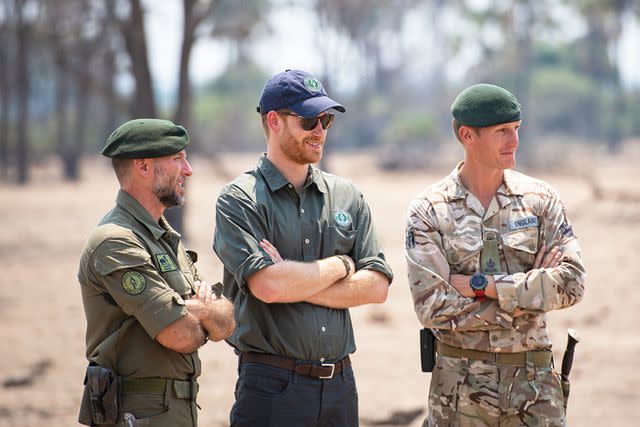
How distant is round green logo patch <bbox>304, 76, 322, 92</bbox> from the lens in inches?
154

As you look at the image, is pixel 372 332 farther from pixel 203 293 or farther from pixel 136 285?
pixel 136 285

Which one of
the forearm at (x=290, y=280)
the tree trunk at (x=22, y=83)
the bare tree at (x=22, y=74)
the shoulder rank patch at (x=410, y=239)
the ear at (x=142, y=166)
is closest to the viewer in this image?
the forearm at (x=290, y=280)

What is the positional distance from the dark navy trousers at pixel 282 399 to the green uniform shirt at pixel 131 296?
22 cm

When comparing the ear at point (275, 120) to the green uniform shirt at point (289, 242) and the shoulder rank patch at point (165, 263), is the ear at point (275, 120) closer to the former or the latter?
the green uniform shirt at point (289, 242)

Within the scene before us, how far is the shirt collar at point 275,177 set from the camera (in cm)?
391

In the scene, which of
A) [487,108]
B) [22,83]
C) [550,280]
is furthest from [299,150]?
[22,83]

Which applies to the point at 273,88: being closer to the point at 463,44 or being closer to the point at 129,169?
the point at 129,169

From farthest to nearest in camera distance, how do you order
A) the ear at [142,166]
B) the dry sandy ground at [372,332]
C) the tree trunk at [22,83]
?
the tree trunk at [22,83], the dry sandy ground at [372,332], the ear at [142,166]

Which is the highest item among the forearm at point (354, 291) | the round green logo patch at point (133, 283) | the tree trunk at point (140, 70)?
the tree trunk at point (140, 70)

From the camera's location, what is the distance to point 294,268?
12.3 feet

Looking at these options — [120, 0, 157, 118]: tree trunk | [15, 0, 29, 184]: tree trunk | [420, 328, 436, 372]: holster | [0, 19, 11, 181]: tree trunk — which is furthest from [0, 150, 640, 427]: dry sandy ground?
[0, 19, 11, 181]: tree trunk

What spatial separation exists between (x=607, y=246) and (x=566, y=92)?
42.0m

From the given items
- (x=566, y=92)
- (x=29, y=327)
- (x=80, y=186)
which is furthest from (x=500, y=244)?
(x=566, y=92)

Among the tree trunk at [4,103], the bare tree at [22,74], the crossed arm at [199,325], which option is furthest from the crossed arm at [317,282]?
the tree trunk at [4,103]
